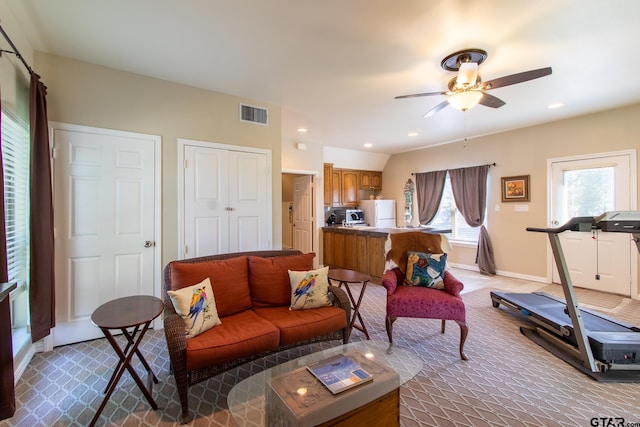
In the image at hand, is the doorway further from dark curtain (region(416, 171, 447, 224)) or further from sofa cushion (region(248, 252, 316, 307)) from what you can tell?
sofa cushion (region(248, 252, 316, 307))

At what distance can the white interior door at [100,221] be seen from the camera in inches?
105

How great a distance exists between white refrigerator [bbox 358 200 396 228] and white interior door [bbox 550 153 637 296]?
3148 mm

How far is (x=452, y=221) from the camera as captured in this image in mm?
6203

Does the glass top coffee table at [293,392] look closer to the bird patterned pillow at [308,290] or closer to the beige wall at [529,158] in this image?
the bird patterned pillow at [308,290]

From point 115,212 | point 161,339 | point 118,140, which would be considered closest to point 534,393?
point 161,339

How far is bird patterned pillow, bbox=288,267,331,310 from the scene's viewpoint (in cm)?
244

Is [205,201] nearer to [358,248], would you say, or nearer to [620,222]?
[358,248]

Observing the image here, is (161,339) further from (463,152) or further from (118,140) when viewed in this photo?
(463,152)

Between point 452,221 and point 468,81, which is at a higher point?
point 468,81

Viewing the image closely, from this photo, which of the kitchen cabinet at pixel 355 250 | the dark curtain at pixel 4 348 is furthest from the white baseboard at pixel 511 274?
the dark curtain at pixel 4 348

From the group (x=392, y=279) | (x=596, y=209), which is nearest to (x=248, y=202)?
(x=392, y=279)

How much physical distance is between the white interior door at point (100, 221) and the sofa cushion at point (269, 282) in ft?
4.29

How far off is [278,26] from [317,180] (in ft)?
12.6

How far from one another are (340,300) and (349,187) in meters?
4.69
